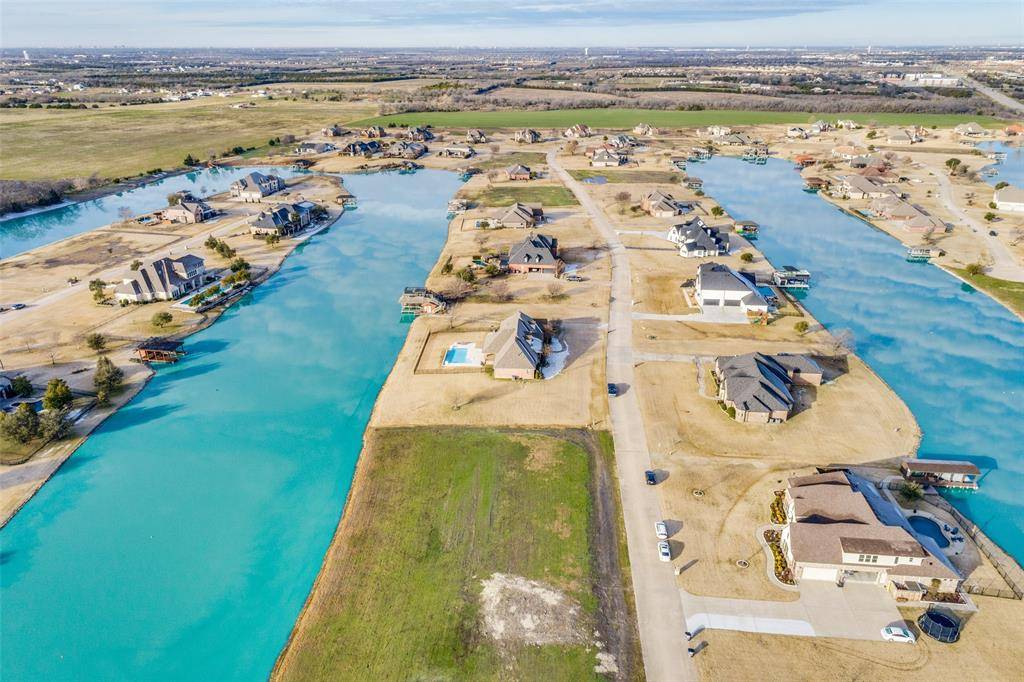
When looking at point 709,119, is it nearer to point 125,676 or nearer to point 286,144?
point 286,144

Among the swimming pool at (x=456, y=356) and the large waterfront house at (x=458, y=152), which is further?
the large waterfront house at (x=458, y=152)

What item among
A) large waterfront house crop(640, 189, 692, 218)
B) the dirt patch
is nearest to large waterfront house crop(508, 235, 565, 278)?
large waterfront house crop(640, 189, 692, 218)

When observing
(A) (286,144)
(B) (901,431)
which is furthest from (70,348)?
(A) (286,144)

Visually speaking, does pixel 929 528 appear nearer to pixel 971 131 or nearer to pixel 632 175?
pixel 632 175

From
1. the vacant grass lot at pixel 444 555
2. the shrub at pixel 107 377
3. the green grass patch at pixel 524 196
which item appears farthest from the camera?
the green grass patch at pixel 524 196

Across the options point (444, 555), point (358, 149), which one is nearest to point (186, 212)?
point (358, 149)

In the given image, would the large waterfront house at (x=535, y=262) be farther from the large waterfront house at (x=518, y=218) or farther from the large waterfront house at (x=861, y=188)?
the large waterfront house at (x=861, y=188)

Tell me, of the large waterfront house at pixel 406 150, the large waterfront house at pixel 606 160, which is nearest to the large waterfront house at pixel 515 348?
the large waterfront house at pixel 606 160
